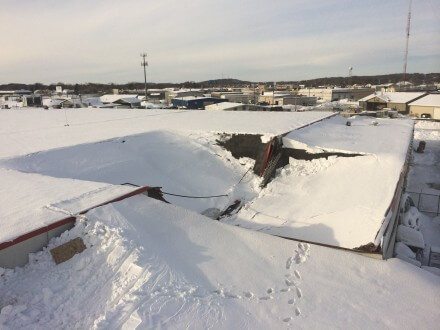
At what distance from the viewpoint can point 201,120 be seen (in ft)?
57.1

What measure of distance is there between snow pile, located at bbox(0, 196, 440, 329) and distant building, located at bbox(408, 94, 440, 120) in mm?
36339

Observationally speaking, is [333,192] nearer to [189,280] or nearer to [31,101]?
[189,280]

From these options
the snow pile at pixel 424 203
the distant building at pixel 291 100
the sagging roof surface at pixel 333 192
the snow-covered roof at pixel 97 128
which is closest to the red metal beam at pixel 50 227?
the sagging roof surface at pixel 333 192

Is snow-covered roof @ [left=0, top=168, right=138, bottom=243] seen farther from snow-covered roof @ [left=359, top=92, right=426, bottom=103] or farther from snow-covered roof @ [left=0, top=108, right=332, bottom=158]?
snow-covered roof @ [left=359, top=92, right=426, bottom=103]

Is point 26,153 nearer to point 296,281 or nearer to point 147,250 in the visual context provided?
point 147,250

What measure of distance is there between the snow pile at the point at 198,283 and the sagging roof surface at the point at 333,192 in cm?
221

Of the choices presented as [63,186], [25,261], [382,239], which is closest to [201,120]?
[63,186]

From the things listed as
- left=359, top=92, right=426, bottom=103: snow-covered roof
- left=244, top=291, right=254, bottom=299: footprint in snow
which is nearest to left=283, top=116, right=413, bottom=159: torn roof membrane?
left=244, top=291, right=254, bottom=299: footprint in snow

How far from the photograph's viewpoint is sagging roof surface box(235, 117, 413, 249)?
26.5 ft

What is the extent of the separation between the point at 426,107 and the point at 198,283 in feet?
128

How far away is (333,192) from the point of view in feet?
32.8

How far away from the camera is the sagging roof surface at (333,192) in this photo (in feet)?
26.5

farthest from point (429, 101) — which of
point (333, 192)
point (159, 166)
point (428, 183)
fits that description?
point (159, 166)

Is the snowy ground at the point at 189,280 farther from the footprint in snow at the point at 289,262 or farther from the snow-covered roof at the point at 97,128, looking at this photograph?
the snow-covered roof at the point at 97,128
